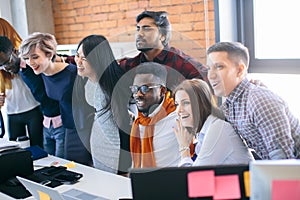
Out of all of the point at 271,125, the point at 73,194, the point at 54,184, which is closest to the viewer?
the point at 271,125

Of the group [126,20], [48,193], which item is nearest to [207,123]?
[48,193]

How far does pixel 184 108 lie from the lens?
193 centimetres

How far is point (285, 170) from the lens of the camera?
746mm

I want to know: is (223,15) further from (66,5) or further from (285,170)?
(285,170)

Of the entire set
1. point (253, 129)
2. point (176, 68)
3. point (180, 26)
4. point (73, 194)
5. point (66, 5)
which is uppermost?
point (66, 5)

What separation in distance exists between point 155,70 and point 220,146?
0.54 m

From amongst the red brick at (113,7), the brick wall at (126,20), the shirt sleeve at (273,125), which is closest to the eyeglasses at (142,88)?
the shirt sleeve at (273,125)

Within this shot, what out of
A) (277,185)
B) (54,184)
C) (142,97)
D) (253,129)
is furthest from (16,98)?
(277,185)

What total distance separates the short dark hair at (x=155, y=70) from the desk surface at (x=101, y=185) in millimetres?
587

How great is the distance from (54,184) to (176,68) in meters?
0.96

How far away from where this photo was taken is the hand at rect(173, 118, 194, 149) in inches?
76.9

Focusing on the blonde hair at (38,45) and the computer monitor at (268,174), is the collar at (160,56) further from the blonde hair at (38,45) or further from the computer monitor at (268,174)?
the computer monitor at (268,174)

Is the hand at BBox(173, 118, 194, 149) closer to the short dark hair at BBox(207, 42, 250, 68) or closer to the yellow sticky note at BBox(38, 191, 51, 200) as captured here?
the short dark hair at BBox(207, 42, 250, 68)

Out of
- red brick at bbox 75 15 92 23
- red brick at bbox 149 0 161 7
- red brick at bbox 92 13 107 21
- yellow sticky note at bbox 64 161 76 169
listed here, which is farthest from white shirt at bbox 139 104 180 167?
red brick at bbox 75 15 92 23
